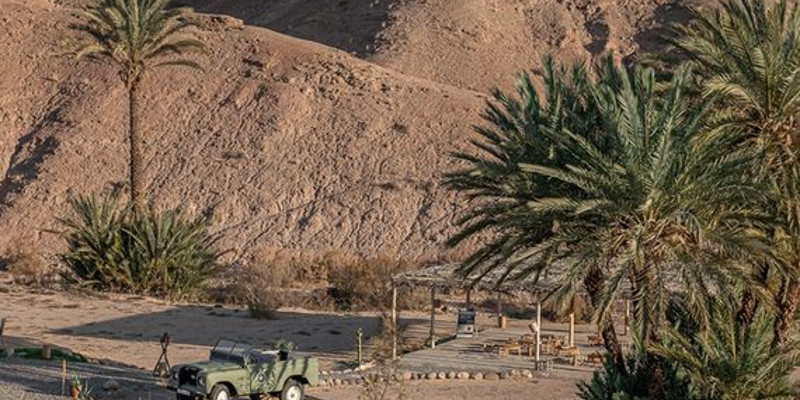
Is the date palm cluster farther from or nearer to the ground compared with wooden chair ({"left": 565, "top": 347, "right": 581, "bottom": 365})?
farther from the ground

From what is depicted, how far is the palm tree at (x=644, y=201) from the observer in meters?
16.9

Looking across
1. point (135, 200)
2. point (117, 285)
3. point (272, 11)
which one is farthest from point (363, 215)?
point (272, 11)

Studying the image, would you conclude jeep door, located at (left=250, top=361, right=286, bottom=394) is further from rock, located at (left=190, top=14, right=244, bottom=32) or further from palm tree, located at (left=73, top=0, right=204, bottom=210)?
rock, located at (left=190, top=14, right=244, bottom=32)

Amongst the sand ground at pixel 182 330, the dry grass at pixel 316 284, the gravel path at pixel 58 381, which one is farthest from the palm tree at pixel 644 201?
the dry grass at pixel 316 284

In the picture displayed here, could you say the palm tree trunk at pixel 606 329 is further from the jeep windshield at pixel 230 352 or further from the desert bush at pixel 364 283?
the desert bush at pixel 364 283

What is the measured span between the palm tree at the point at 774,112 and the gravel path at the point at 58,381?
11.0m

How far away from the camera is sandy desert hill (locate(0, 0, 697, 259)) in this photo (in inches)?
2141

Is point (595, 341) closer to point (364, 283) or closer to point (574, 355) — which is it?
point (574, 355)

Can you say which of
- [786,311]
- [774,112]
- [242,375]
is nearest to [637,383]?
[786,311]

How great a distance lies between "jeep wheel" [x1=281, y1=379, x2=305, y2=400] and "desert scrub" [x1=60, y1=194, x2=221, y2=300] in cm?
1705

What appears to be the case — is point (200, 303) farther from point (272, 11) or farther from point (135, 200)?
point (272, 11)

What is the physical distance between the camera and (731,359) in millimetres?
17125

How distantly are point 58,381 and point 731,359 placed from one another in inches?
518

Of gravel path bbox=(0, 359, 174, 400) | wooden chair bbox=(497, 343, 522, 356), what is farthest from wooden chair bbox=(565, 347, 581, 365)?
gravel path bbox=(0, 359, 174, 400)
